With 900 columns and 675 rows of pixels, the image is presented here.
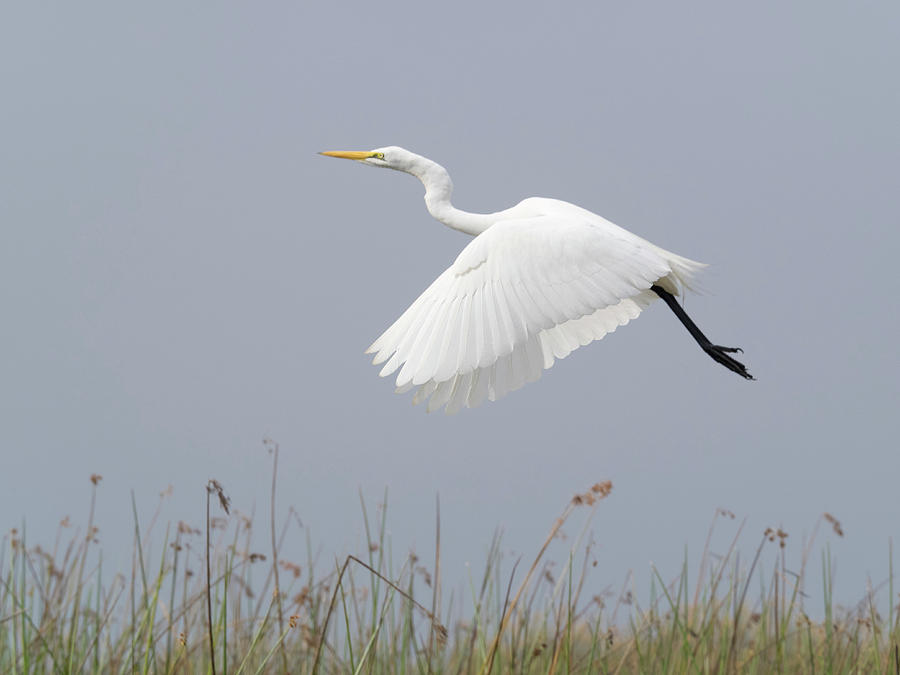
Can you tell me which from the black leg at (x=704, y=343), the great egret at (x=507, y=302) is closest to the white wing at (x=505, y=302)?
the great egret at (x=507, y=302)

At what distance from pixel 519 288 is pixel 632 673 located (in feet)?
5.37

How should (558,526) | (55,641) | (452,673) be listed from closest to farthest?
1. (558,526)
2. (55,641)
3. (452,673)

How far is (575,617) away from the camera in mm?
2436

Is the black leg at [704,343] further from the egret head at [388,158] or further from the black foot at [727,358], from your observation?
the egret head at [388,158]

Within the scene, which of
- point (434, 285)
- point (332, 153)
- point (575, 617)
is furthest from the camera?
point (332, 153)

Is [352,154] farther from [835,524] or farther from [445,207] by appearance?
[835,524]

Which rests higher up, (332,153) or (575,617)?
(332,153)

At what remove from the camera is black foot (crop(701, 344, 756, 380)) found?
3807 millimetres

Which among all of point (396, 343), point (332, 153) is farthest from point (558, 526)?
point (332, 153)

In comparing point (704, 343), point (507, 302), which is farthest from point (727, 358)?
point (507, 302)

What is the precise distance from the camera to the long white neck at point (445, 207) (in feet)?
12.7

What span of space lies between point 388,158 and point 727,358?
1664 millimetres

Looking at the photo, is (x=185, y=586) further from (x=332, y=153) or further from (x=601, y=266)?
(x=332, y=153)

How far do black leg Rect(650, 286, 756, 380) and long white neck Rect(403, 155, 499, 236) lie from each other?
2.44 feet
